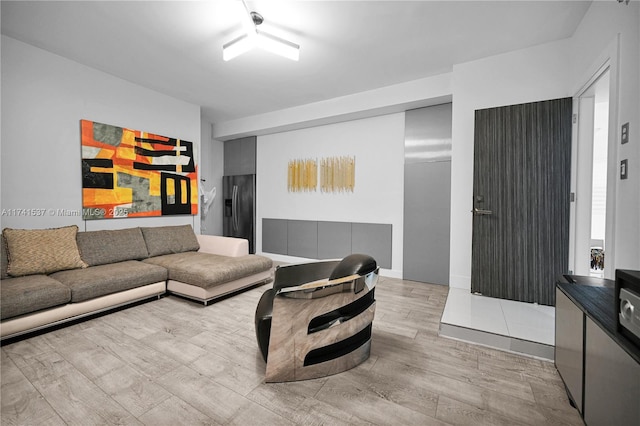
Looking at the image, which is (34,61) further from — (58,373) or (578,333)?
(578,333)

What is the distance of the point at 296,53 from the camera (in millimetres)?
2727

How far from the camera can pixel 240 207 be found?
5.93m

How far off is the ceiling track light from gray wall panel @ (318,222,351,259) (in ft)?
9.29

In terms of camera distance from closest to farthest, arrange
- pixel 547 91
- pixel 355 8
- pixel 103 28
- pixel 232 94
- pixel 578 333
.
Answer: pixel 578 333, pixel 355 8, pixel 103 28, pixel 547 91, pixel 232 94

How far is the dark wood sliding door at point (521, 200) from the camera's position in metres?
2.83

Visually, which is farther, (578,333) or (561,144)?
(561,144)

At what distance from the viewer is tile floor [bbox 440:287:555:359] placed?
211 centimetres

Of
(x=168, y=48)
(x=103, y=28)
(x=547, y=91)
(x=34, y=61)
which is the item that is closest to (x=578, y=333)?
(x=547, y=91)

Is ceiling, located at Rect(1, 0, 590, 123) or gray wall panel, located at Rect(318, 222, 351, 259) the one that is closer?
ceiling, located at Rect(1, 0, 590, 123)

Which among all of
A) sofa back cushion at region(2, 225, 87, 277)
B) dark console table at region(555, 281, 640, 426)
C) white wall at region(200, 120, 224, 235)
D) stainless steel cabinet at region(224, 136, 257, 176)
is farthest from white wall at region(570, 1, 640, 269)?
white wall at region(200, 120, 224, 235)

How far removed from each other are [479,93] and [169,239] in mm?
4398

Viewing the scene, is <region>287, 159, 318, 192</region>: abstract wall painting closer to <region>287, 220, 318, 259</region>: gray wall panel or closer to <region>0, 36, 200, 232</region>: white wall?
<region>287, 220, 318, 259</region>: gray wall panel

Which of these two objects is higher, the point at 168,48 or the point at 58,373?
the point at 168,48

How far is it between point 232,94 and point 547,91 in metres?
4.06
